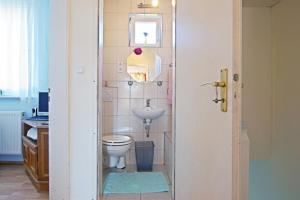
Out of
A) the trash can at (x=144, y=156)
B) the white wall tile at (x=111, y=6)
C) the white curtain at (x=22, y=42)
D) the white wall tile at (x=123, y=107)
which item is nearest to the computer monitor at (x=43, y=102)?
the white curtain at (x=22, y=42)

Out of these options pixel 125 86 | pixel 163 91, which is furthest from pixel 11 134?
pixel 163 91

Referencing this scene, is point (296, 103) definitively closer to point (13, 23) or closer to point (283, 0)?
point (283, 0)

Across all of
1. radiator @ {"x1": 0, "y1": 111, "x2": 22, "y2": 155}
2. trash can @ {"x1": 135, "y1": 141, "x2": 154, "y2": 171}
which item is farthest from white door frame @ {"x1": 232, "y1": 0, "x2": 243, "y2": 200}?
radiator @ {"x1": 0, "y1": 111, "x2": 22, "y2": 155}

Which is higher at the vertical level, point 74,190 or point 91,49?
point 91,49

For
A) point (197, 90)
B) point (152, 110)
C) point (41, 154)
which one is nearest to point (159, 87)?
point (152, 110)

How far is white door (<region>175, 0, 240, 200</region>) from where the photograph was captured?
1.56m

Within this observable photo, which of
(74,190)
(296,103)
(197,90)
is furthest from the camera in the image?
(74,190)

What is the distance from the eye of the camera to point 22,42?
407cm

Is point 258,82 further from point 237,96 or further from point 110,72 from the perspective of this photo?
point 110,72

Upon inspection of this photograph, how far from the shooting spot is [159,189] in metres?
3.09

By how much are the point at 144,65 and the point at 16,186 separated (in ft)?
7.50

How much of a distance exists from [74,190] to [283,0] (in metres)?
2.59

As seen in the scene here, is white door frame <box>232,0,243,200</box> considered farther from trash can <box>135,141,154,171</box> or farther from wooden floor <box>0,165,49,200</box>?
trash can <box>135,141,154,171</box>

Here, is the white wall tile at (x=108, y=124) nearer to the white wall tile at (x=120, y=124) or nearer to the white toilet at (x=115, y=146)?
the white wall tile at (x=120, y=124)
